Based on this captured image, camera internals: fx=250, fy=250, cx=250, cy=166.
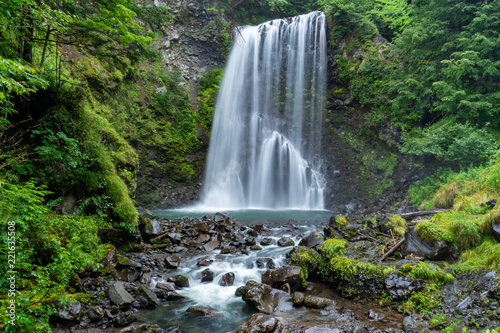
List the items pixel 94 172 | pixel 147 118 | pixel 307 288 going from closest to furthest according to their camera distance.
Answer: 1. pixel 307 288
2. pixel 94 172
3. pixel 147 118

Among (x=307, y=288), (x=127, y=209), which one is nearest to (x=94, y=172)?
(x=127, y=209)

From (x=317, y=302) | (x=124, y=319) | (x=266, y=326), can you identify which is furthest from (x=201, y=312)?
(x=317, y=302)

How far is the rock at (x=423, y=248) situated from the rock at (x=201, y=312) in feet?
13.8

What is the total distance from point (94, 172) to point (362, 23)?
766 inches

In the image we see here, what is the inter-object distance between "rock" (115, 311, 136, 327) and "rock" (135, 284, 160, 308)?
0.42 meters

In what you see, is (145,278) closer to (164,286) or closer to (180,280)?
(164,286)

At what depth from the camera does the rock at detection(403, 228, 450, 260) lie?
16.7 feet

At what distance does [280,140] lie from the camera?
19.5 m

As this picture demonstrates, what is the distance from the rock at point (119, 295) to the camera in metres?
4.30

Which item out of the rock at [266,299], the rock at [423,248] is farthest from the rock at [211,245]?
the rock at [423,248]

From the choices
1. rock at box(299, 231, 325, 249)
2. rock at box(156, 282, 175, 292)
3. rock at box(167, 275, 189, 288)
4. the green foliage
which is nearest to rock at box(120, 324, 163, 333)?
the green foliage

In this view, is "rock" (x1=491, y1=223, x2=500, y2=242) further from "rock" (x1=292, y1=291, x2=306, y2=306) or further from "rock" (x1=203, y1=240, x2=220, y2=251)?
"rock" (x1=203, y1=240, x2=220, y2=251)

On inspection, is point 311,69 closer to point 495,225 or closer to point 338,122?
point 338,122

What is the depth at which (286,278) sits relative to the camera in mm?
5199
